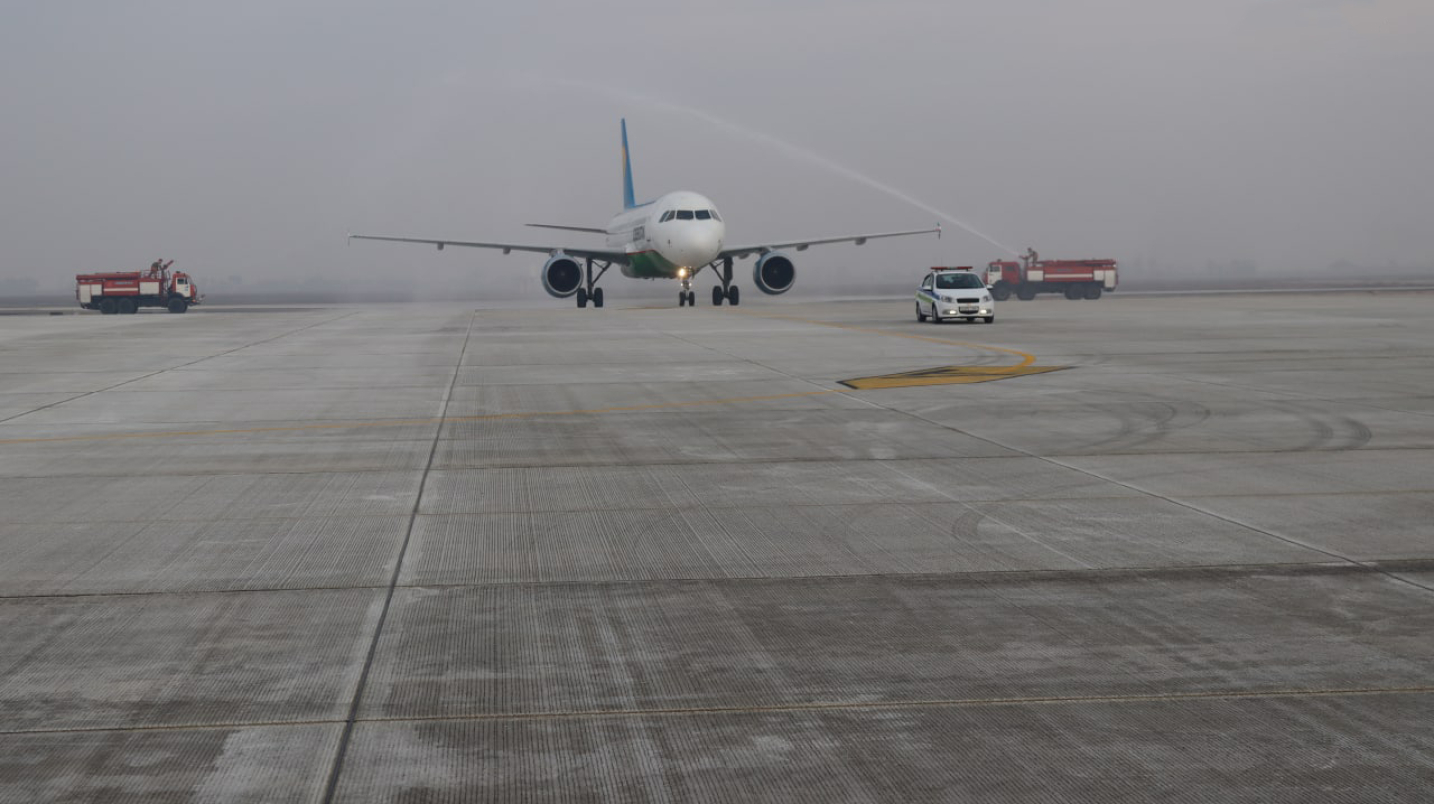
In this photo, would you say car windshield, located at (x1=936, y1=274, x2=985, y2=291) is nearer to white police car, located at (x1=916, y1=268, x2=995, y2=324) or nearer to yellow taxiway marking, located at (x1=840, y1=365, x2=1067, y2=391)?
white police car, located at (x1=916, y1=268, x2=995, y2=324)

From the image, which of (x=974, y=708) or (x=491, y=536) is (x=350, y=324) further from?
(x=974, y=708)

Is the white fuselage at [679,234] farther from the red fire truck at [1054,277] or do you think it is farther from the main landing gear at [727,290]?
the red fire truck at [1054,277]

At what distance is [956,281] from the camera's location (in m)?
39.0

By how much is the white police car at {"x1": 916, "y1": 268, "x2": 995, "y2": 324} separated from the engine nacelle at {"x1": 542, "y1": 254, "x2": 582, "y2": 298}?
759 inches

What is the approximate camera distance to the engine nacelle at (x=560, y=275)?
178 ft

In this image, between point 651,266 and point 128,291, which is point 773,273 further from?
point 128,291

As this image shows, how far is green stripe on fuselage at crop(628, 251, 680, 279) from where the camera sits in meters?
51.0

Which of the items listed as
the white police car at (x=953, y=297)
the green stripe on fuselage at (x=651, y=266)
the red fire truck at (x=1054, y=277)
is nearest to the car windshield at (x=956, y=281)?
the white police car at (x=953, y=297)

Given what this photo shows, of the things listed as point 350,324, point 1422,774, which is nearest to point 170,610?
point 1422,774

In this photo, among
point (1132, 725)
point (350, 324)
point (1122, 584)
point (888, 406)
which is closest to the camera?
point (1132, 725)

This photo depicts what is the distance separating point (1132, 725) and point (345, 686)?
325 centimetres

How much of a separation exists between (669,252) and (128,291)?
3185 cm

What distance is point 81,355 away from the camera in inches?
1111

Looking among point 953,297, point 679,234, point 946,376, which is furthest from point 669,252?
point 946,376
